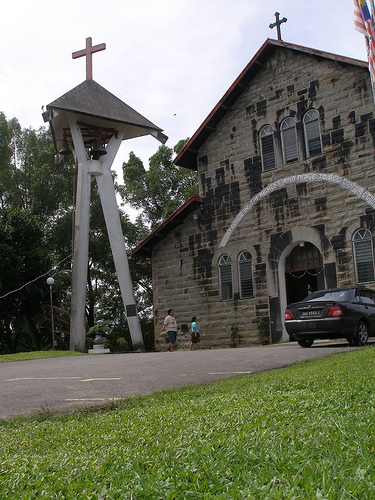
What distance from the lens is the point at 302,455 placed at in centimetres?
262

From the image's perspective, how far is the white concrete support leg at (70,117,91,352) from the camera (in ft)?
75.2

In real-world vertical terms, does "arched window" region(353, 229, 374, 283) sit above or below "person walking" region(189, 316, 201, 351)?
above

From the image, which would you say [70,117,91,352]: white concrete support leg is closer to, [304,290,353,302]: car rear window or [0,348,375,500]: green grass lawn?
[304,290,353,302]: car rear window

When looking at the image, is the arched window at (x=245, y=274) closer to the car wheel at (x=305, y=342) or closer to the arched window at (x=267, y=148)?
the arched window at (x=267, y=148)

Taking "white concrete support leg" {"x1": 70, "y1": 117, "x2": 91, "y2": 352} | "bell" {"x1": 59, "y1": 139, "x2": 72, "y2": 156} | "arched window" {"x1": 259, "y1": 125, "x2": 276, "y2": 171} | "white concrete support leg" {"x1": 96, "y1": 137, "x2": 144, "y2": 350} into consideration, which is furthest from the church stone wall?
"bell" {"x1": 59, "y1": 139, "x2": 72, "y2": 156}

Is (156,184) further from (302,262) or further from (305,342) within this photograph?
(305,342)

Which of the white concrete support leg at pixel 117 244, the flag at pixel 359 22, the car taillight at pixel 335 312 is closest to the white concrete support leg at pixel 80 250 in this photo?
the white concrete support leg at pixel 117 244

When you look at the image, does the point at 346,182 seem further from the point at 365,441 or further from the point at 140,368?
the point at 365,441

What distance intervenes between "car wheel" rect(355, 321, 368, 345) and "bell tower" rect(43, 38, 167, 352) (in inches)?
454

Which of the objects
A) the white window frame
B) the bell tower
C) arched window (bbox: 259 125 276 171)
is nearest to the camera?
the white window frame

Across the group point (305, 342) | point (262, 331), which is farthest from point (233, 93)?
point (305, 342)

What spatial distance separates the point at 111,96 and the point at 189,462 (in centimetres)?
2492

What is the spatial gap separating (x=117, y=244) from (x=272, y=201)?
295 inches

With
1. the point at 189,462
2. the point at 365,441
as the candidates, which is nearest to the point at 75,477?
the point at 189,462
